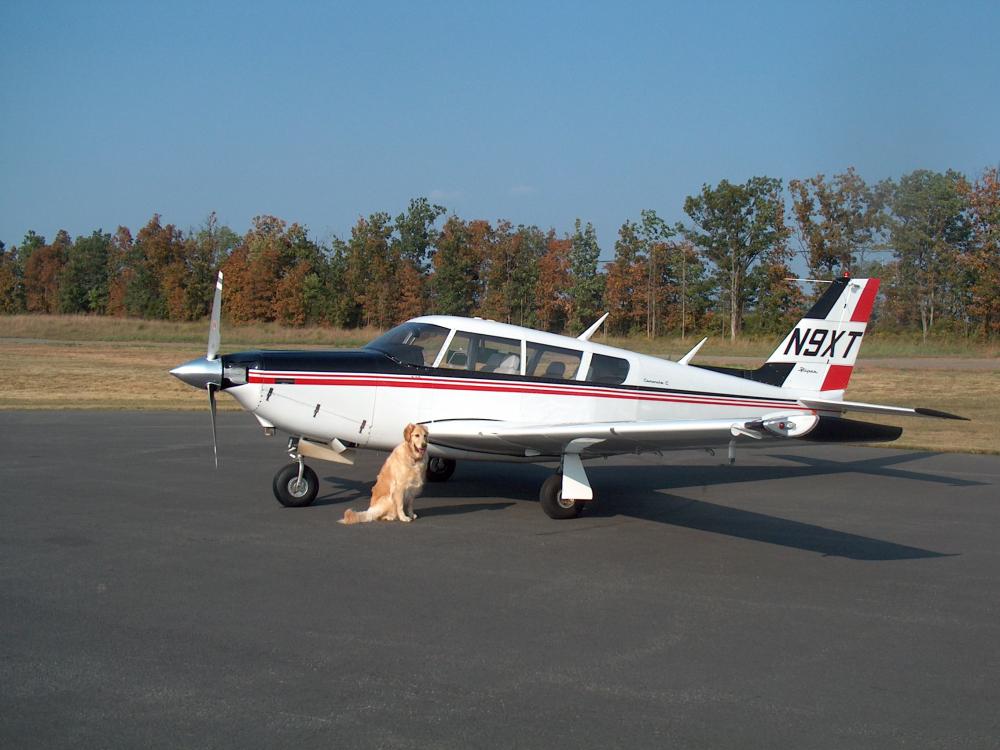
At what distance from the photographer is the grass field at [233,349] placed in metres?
21.1

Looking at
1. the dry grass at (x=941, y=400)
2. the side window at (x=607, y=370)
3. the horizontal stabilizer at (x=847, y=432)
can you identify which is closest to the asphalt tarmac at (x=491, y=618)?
the horizontal stabilizer at (x=847, y=432)

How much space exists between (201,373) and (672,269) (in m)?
45.6

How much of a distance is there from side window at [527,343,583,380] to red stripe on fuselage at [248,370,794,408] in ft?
0.52

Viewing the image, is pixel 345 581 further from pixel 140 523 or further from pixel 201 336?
pixel 201 336

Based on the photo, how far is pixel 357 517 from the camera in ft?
30.3

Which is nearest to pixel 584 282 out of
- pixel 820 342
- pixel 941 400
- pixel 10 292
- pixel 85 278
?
pixel 941 400

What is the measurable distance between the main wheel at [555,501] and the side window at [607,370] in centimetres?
149

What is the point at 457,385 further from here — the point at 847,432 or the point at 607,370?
the point at 847,432

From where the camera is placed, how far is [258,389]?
9.70 metres

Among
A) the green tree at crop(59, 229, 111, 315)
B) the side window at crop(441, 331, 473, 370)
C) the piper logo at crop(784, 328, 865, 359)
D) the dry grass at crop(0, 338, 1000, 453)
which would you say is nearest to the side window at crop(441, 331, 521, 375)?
the side window at crop(441, 331, 473, 370)

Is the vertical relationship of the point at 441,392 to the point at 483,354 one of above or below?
below

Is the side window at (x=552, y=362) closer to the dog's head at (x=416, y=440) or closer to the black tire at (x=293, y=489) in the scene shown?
the dog's head at (x=416, y=440)

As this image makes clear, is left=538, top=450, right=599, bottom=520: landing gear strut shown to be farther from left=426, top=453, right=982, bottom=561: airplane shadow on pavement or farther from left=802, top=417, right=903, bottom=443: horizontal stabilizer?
→ left=802, top=417, right=903, bottom=443: horizontal stabilizer

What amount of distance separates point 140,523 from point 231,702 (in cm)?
475
